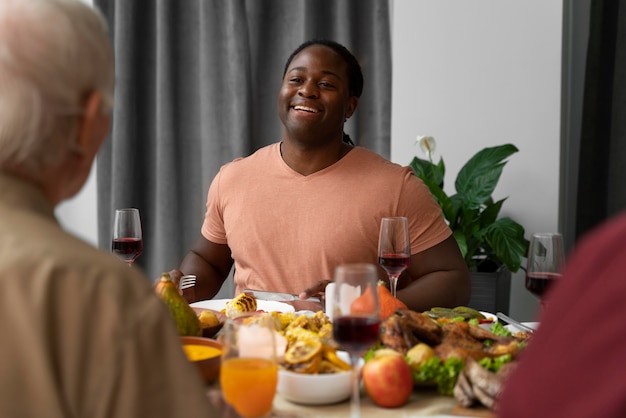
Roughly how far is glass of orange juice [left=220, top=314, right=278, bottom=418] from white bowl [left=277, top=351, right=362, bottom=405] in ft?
0.22

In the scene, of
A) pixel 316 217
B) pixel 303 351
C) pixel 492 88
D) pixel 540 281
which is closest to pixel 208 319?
pixel 303 351

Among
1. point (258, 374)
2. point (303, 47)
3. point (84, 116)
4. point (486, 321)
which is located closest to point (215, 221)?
point (303, 47)

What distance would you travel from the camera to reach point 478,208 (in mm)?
2723

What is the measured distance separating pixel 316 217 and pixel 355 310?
112 cm

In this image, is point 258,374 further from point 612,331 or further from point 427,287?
point 427,287

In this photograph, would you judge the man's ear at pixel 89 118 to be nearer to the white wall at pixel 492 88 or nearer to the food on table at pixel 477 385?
the food on table at pixel 477 385

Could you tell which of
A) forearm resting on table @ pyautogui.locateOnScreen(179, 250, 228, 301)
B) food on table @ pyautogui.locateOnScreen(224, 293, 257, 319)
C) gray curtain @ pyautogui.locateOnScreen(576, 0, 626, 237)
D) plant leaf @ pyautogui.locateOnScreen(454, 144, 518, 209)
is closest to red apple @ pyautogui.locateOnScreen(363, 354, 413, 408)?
food on table @ pyautogui.locateOnScreen(224, 293, 257, 319)

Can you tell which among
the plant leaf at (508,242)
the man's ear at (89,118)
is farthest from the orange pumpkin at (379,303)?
the plant leaf at (508,242)

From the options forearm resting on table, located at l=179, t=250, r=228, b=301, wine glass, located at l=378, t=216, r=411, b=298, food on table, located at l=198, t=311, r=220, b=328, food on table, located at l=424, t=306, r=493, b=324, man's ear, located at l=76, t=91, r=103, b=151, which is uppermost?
man's ear, located at l=76, t=91, r=103, b=151

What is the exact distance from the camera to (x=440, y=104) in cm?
298

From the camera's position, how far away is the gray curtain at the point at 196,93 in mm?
3299

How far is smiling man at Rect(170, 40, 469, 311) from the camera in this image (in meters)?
2.11

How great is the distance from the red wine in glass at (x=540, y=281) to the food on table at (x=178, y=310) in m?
0.68

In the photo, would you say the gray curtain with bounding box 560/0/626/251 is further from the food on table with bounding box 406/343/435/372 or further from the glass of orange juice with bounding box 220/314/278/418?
the glass of orange juice with bounding box 220/314/278/418
